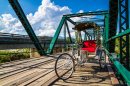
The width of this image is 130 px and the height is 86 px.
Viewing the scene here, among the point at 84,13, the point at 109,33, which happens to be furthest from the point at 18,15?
the point at 84,13

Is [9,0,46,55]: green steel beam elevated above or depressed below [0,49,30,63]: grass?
above

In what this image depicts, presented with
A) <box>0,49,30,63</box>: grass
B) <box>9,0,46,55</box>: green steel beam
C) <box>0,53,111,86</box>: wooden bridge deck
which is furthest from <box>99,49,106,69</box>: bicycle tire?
<box>9,0,46,55</box>: green steel beam

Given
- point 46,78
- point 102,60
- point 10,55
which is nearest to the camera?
point 46,78

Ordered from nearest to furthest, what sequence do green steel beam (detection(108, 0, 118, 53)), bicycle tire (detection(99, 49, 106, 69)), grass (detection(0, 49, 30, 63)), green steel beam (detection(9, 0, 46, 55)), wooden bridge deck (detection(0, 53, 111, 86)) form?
wooden bridge deck (detection(0, 53, 111, 86)) → bicycle tire (detection(99, 49, 106, 69)) → grass (detection(0, 49, 30, 63)) → green steel beam (detection(108, 0, 118, 53)) → green steel beam (detection(9, 0, 46, 55))

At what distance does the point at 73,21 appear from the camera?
12109 millimetres

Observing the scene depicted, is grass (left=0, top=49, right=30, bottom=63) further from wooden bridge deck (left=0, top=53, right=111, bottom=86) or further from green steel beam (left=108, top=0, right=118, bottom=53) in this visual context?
green steel beam (left=108, top=0, right=118, bottom=53)

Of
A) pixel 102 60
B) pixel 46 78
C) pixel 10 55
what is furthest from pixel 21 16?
pixel 10 55

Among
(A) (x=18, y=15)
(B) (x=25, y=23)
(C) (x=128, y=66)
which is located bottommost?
(C) (x=128, y=66)

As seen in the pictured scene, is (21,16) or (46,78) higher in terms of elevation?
(21,16)

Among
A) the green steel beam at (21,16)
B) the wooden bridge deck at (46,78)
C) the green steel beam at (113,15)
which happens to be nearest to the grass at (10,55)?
the wooden bridge deck at (46,78)

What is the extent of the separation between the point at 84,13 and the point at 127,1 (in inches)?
254

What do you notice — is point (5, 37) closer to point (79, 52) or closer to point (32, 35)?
point (32, 35)

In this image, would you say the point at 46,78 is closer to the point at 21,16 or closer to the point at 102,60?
the point at 102,60

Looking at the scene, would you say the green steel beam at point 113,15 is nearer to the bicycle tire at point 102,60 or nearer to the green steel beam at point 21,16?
the bicycle tire at point 102,60
